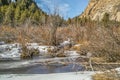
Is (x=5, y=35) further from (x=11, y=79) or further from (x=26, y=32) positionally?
(x=11, y=79)

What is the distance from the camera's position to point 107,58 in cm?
851

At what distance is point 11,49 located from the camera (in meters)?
15.1

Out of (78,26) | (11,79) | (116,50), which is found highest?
(78,26)

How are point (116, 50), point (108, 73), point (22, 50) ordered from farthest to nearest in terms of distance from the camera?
1. point (22, 50)
2. point (116, 50)
3. point (108, 73)

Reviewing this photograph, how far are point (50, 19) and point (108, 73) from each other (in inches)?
452

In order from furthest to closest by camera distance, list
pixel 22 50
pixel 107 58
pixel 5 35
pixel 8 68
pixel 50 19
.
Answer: pixel 5 35, pixel 50 19, pixel 22 50, pixel 8 68, pixel 107 58

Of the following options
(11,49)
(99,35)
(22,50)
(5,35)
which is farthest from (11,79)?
(5,35)

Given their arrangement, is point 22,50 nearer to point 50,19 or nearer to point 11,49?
point 11,49

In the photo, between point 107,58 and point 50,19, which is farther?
point 50,19

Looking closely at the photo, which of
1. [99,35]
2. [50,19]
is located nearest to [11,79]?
[99,35]

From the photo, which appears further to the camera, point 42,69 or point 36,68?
point 36,68

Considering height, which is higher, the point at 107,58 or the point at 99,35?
the point at 99,35

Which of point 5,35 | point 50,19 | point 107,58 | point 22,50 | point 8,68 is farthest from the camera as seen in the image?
point 5,35

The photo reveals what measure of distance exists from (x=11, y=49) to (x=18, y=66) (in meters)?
4.93
